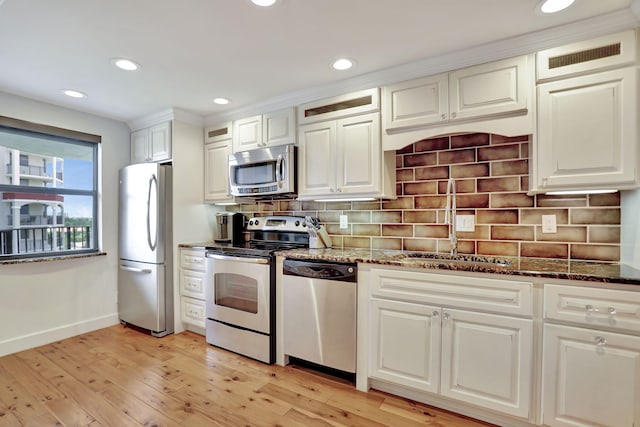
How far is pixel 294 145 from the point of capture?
284 centimetres

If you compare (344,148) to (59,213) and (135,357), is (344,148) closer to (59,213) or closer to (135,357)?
(135,357)

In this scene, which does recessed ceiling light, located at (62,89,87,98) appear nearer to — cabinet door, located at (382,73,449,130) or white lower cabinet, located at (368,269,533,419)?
cabinet door, located at (382,73,449,130)

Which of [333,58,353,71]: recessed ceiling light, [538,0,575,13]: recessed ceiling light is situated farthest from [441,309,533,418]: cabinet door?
[333,58,353,71]: recessed ceiling light

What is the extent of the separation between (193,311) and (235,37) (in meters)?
2.62

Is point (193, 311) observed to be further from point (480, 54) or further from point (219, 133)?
point (480, 54)

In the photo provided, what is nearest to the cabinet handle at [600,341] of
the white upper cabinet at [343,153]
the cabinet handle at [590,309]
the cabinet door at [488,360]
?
the cabinet handle at [590,309]

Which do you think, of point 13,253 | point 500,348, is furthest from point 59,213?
point 500,348

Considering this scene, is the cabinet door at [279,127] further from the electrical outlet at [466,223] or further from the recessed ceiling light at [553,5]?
the recessed ceiling light at [553,5]

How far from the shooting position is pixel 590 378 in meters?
1.56

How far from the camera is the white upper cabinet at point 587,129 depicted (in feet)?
5.56

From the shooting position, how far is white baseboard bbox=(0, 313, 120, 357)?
2.82 metres

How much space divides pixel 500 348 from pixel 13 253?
408 cm

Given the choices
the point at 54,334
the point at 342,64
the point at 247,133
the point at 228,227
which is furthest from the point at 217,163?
the point at 54,334

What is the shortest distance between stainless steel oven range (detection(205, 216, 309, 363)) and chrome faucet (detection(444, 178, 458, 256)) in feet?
4.25
